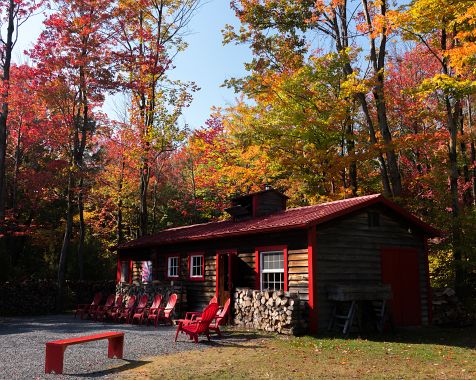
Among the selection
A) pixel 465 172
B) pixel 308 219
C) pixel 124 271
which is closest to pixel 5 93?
pixel 124 271

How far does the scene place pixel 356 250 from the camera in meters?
14.0

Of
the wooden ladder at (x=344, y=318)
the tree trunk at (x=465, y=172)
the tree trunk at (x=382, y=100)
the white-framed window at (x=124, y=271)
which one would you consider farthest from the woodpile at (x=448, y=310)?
the white-framed window at (x=124, y=271)

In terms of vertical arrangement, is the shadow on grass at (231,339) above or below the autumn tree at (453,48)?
below

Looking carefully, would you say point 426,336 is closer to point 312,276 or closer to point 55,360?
point 312,276

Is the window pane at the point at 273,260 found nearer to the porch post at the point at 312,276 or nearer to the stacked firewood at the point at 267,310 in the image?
the stacked firewood at the point at 267,310

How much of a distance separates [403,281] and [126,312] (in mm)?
9494

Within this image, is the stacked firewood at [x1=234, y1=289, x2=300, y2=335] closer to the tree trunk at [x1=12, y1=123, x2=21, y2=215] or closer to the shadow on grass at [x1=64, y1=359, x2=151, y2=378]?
the shadow on grass at [x1=64, y1=359, x2=151, y2=378]

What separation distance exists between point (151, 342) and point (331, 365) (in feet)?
15.6

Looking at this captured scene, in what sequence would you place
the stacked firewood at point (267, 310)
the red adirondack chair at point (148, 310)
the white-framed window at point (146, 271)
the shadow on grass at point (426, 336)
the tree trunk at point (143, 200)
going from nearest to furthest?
the shadow on grass at point (426, 336) < the stacked firewood at point (267, 310) < the red adirondack chair at point (148, 310) < the white-framed window at point (146, 271) < the tree trunk at point (143, 200)

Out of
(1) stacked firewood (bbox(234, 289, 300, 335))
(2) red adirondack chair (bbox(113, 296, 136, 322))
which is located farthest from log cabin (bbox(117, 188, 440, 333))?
(2) red adirondack chair (bbox(113, 296, 136, 322))

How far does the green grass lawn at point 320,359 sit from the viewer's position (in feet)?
25.7

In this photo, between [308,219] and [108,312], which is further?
[108,312]

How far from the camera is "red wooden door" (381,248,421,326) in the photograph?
14.6 m

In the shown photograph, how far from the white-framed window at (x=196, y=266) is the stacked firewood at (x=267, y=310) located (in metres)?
2.91
